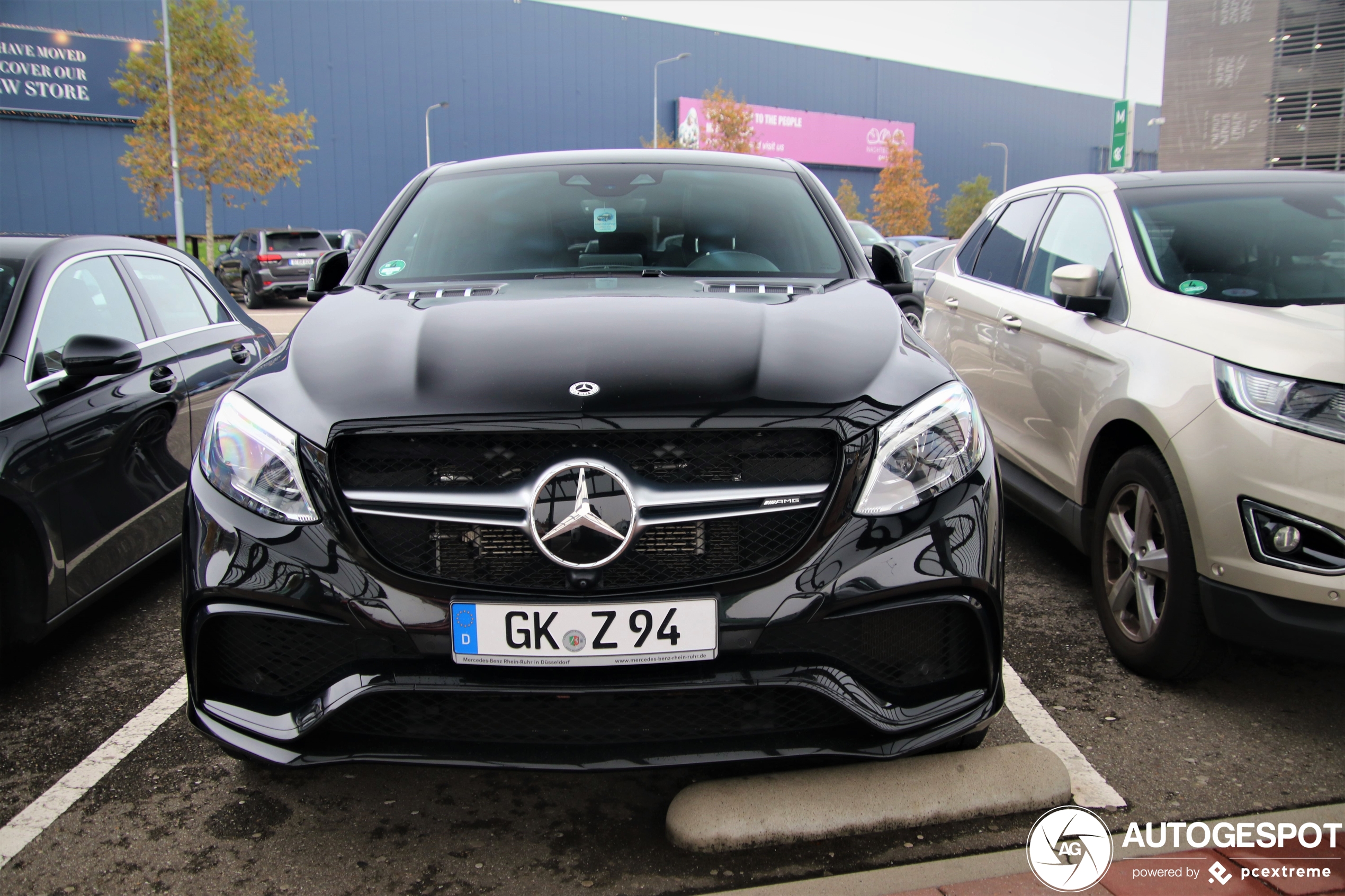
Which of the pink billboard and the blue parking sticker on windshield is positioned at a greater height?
the pink billboard

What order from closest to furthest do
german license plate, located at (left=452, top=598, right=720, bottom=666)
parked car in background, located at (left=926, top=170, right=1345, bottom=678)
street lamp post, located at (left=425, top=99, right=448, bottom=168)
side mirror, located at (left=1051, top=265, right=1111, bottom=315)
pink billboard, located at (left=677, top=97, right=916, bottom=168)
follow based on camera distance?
german license plate, located at (left=452, top=598, right=720, bottom=666)
parked car in background, located at (left=926, top=170, right=1345, bottom=678)
side mirror, located at (left=1051, top=265, right=1111, bottom=315)
street lamp post, located at (left=425, top=99, right=448, bottom=168)
pink billboard, located at (left=677, top=97, right=916, bottom=168)

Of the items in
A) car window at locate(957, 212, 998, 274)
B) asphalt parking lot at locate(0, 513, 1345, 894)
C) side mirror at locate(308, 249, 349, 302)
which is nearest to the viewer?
asphalt parking lot at locate(0, 513, 1345, 894)

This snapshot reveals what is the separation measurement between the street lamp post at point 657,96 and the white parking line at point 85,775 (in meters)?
46.5

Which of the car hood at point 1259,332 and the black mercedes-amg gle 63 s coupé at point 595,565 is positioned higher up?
the car hood at point 1259,332

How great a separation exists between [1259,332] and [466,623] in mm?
2275

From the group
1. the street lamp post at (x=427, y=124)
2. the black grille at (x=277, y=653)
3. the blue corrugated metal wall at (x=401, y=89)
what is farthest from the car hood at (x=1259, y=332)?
the street lamp post at (x=427, y=124)

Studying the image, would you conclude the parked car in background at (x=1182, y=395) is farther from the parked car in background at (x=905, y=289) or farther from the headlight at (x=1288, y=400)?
the parked car in background at (x=905, y=289)

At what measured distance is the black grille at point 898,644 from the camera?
6.34ft

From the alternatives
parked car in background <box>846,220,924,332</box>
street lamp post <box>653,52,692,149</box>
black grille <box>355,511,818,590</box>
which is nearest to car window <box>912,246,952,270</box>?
parked car in background <box>846,220,924,332</box>

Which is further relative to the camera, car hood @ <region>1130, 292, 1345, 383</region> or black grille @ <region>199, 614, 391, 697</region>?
car hood @ <region>1130, 292, 1345, 383</region>

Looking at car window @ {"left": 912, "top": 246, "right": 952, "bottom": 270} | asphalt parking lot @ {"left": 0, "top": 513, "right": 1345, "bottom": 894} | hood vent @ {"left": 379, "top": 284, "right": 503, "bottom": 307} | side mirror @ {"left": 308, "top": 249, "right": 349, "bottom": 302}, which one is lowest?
asphalt parking lot @ {"left": 0, "top": 513, "right": 1345, "bottom": 894}

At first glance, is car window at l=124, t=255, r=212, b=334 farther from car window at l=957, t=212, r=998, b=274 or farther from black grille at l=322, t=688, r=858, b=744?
car window at l=957, t=212, r=998, b=274

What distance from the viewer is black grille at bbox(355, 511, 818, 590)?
1.94 meters
